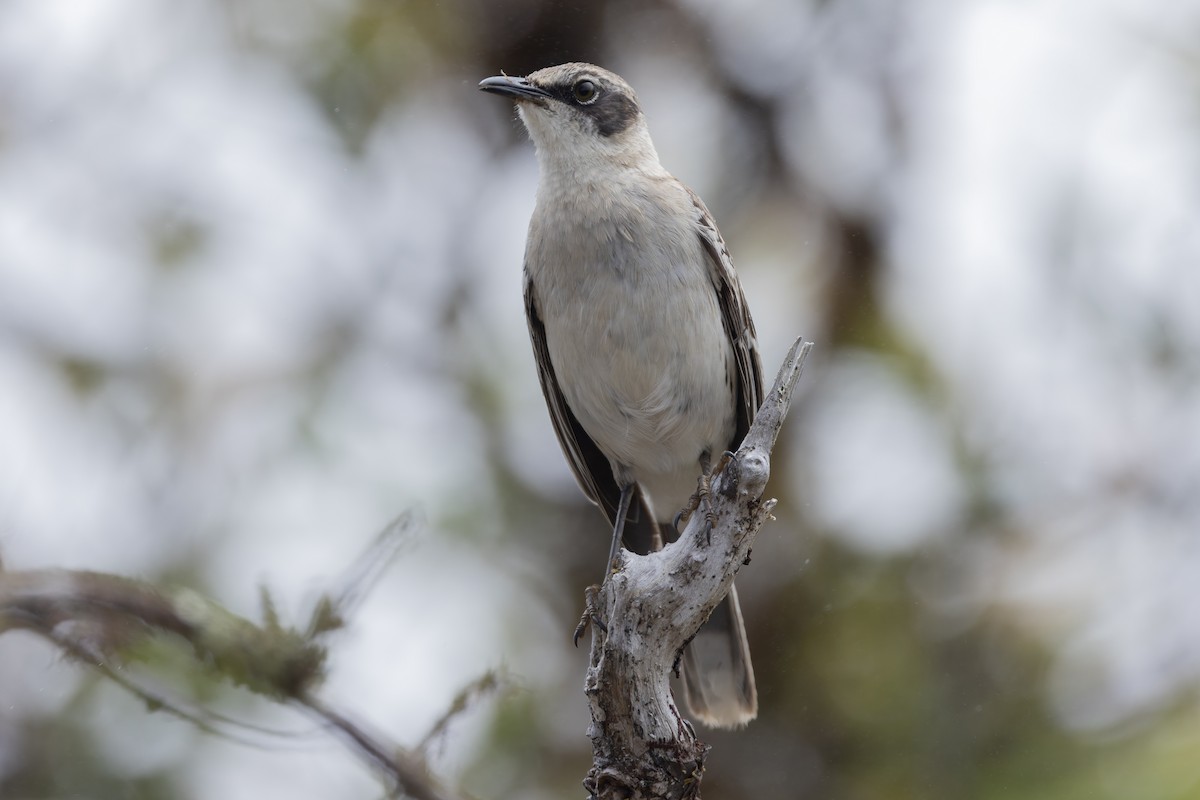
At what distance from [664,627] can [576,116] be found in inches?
99.8

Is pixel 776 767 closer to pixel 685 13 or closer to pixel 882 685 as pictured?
pixel 882 685

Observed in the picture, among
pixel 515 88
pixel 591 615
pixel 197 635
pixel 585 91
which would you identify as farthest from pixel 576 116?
pixel 197 635

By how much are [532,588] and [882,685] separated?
1.76 meters

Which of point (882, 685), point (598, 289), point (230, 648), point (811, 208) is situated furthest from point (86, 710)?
point (811, 208)

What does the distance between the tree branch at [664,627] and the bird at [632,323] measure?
2.14ft

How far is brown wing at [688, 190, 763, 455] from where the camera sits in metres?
4.81

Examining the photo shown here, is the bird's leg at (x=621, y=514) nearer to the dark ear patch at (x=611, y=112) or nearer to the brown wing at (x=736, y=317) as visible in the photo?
the brown wing at (x=736, y=317)

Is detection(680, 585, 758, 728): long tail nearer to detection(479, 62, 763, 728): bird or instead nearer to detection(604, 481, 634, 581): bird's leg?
detection(479, 62, 763, 728): bird

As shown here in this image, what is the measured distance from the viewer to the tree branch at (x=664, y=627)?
134 inches

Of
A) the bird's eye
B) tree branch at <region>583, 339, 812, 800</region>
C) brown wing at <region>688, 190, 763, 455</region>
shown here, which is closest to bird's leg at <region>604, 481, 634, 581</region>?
brown wing at <region>688, 190, 763, 455</region>

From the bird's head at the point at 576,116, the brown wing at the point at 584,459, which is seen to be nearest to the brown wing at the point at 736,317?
the bird's head at the point at 576,116

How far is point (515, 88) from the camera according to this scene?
5051 mm

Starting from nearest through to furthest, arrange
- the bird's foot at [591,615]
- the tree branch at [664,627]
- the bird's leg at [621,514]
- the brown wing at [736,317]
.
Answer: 1. the tree branch at [664,627]
2. the bird's foot at [591,615]
3. the brown wing at [736,317]
4. the bird's leg at [621,514]

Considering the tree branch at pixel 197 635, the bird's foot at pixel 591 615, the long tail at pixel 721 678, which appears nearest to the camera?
the tree branch at pixel 197 635
